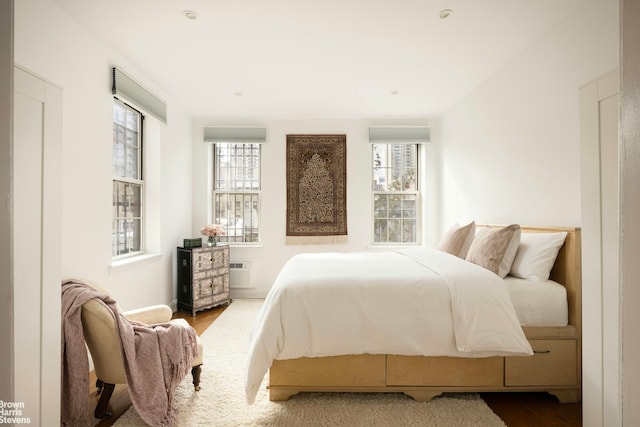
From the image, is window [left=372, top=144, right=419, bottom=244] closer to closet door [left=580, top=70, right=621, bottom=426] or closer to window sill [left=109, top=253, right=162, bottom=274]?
window sill [left=109, top=253, right=162, bottom=274]

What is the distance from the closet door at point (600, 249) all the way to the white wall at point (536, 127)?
856 millimetres

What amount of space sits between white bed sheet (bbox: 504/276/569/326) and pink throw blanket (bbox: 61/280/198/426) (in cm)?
207

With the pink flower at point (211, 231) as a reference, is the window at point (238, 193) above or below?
above

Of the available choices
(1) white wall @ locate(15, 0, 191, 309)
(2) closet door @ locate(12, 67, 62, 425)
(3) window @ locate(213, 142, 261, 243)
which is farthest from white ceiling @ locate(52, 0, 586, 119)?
(2) closet door @ locate(12, 67, 62, 425)

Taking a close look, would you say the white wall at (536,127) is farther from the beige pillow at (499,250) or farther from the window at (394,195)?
the window at (394,195)

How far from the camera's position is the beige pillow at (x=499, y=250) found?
2.38m

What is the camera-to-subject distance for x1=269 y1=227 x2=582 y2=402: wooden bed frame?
6.81 feet

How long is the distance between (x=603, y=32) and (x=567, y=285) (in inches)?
62.6

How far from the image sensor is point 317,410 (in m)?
2.02

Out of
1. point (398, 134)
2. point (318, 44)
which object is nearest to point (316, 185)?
point (398, 134)

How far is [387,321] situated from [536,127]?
6.76 feet

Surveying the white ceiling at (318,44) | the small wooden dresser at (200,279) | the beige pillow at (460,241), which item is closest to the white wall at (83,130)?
the white ceiling at (318,44)

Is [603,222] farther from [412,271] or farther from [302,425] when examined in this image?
[302,425]

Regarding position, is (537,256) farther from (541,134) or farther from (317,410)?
(317,410)
